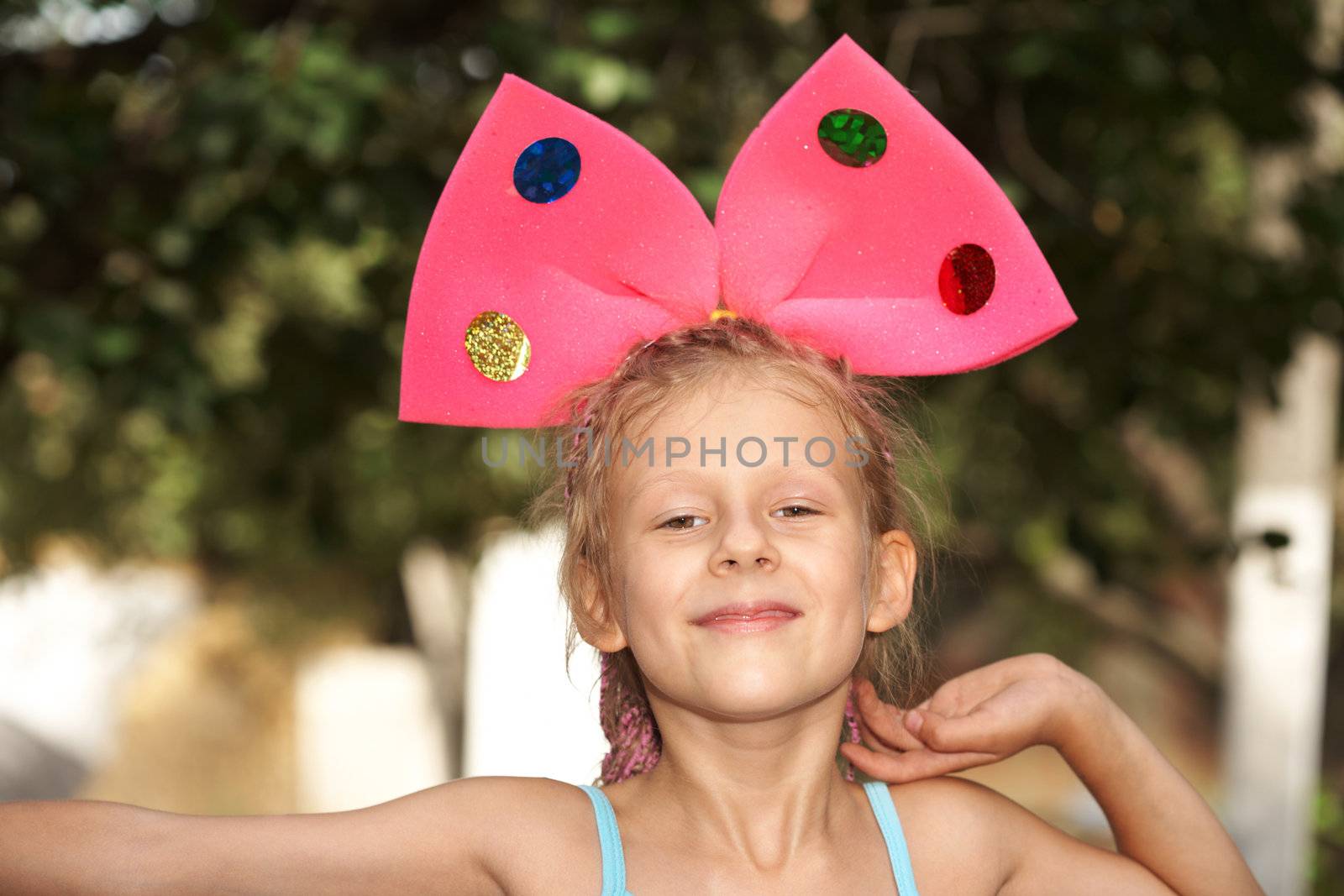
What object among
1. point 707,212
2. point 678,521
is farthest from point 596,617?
point 707,212

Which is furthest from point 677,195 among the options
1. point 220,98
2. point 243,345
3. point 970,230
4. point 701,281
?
point 243,345

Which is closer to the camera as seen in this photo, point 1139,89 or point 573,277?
point 573,277

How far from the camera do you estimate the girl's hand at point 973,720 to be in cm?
141

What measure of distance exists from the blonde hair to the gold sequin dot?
0.22 ft

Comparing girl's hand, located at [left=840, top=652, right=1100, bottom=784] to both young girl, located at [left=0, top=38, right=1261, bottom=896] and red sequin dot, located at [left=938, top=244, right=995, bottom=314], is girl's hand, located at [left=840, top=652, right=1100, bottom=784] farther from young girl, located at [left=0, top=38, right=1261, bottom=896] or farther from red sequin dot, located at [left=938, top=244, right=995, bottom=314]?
red sequin dot, located at [left=938, top=244, right=995, bottom=314]

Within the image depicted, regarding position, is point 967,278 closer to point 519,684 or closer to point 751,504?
point 751,504

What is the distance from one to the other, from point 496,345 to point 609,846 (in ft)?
1.63

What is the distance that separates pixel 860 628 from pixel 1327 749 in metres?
7.11

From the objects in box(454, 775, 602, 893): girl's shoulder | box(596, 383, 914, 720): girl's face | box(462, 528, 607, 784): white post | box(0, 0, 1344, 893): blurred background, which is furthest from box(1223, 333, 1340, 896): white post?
box(454, 775, 602, 893): girl's shoulder

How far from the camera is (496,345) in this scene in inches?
53.8

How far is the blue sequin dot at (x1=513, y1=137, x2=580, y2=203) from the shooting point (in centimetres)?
133

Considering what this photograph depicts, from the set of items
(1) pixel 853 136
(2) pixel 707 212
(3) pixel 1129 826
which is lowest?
(3) pixel 1129 826

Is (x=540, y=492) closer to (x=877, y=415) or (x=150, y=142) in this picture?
(x=877, y=415)

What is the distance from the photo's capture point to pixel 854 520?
1335 millimetres
